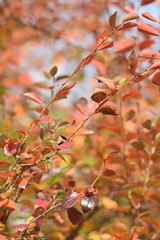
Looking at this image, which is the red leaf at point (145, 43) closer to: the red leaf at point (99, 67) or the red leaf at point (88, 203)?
the red leaf at point (99, 67)

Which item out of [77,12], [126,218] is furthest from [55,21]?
[126,218]

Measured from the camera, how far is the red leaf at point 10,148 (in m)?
0.54

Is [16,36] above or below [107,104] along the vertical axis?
below

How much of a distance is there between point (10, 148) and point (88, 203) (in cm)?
22

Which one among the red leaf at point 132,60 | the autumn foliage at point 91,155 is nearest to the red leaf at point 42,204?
the autumn foliage at point 91,155

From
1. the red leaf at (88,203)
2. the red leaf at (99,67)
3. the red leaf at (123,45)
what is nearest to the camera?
the red leaf at (88,203)

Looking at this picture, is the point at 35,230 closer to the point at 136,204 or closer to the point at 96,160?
the point at 136,204

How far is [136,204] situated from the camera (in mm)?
774

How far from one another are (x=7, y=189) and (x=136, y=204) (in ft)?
1.39

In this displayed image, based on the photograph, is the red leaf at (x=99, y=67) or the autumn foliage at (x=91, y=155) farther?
the red leaf at (x=99, y=67)

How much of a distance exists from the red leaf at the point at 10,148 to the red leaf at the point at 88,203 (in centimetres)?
19

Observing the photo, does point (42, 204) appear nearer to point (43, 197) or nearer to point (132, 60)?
point (43, 197)

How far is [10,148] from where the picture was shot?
1.83ft

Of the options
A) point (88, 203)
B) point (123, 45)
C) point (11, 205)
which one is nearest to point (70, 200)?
point (88, 203)
